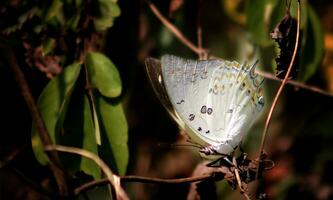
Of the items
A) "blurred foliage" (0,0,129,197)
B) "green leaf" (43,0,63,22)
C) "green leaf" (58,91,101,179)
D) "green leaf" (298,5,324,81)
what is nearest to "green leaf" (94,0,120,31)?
"blurred foliage" (0,0,129,197)

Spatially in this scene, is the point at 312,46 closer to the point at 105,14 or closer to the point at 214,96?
the point at 214,96

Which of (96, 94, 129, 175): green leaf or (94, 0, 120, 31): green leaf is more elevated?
(94, 0, 120, 31): green leaf

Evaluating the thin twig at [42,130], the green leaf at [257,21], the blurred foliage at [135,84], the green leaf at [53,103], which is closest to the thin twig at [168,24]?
the blurred foliage at [135,84]

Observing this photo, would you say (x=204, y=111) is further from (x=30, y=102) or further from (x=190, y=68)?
(x=30, y=102)

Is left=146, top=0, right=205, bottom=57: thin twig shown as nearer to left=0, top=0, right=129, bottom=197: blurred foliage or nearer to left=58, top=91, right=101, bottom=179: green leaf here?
left=0, top=0, right=129, bottom=197: blurred foliage

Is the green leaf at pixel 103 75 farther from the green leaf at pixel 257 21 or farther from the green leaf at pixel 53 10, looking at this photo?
the green leaf at pixel 257 21
